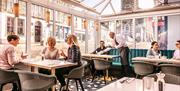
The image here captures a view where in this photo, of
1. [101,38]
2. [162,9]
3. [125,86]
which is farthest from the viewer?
[101,38]

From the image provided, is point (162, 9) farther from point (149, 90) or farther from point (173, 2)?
point (149, 90)

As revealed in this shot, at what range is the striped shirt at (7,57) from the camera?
3443 mm

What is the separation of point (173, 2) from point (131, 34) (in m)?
2.21

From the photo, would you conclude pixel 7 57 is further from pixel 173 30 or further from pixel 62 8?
pixel 173 30

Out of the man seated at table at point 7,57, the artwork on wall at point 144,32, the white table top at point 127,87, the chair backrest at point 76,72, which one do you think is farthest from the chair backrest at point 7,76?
the artwork on wall at point 144,32

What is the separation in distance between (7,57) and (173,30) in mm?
6091

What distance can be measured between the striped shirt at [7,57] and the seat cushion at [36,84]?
77 cm

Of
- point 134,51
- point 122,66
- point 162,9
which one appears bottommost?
point 122,66

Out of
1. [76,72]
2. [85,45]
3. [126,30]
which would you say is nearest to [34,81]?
[76,72]

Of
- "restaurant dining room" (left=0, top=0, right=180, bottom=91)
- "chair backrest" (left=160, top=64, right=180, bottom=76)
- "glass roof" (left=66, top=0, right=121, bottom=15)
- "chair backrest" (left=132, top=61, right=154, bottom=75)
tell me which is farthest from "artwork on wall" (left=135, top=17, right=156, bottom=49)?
"chair backrest" (left=160, top=64, right=180, bottom=76)

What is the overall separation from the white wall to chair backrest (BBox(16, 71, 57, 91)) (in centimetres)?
559

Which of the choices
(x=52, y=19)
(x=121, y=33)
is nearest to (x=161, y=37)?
(x=121, y=33)

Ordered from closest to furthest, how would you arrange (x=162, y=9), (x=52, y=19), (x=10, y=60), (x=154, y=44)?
1. (x=10, y=60)
2. (x=154, y=44)
3. (x=52, y=19)
4. (x=162, y=9)

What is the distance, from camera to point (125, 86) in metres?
2.03
